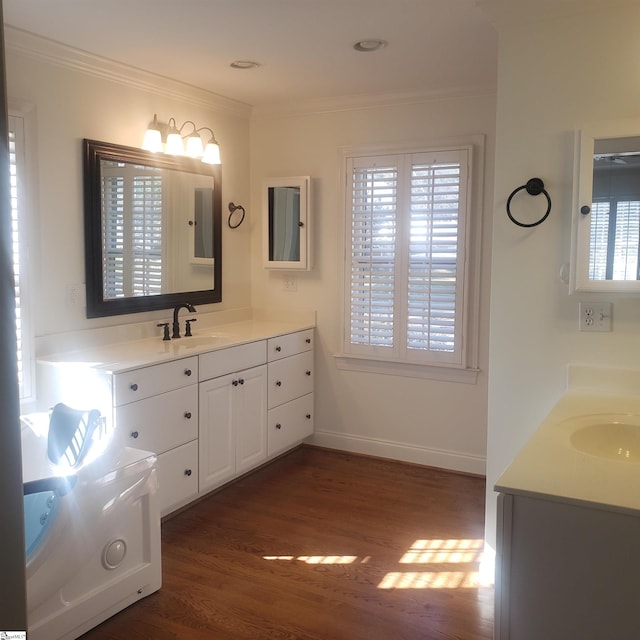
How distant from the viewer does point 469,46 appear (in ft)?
9.98

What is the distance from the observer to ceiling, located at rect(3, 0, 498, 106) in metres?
2.57

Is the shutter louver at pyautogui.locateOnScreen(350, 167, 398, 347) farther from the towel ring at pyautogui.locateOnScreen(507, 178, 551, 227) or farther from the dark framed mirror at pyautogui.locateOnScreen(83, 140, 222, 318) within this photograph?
the towel ring at pyautogui.locateOnScreen(507, 178, 551, 227)

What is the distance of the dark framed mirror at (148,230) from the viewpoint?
3326mm

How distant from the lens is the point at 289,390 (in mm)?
4141

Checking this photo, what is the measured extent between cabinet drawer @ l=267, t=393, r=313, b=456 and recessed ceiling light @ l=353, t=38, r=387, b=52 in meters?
2.16

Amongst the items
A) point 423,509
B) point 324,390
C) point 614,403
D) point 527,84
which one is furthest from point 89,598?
point 527,84

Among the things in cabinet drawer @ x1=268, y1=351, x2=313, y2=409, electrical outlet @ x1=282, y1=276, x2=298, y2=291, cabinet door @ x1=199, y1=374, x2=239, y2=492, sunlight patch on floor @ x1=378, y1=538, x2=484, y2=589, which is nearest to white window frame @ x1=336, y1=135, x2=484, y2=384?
cabinet drawer @ x1=268, y1=351, x2=313, y2=409

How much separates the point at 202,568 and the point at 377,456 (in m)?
1.75

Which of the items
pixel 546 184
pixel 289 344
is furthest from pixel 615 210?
pixel 289 344

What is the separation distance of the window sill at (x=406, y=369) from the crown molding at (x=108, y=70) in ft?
6.21

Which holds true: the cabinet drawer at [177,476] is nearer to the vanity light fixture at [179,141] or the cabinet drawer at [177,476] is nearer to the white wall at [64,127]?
the white wall at [64,127]

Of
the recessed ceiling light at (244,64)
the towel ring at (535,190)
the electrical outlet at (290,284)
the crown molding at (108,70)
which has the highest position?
the recessed ceiling light at (244,64)

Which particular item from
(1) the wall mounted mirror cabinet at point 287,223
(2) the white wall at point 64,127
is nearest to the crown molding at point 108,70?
(2) the white wall at point 64,127

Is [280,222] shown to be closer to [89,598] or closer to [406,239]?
[406,239]
